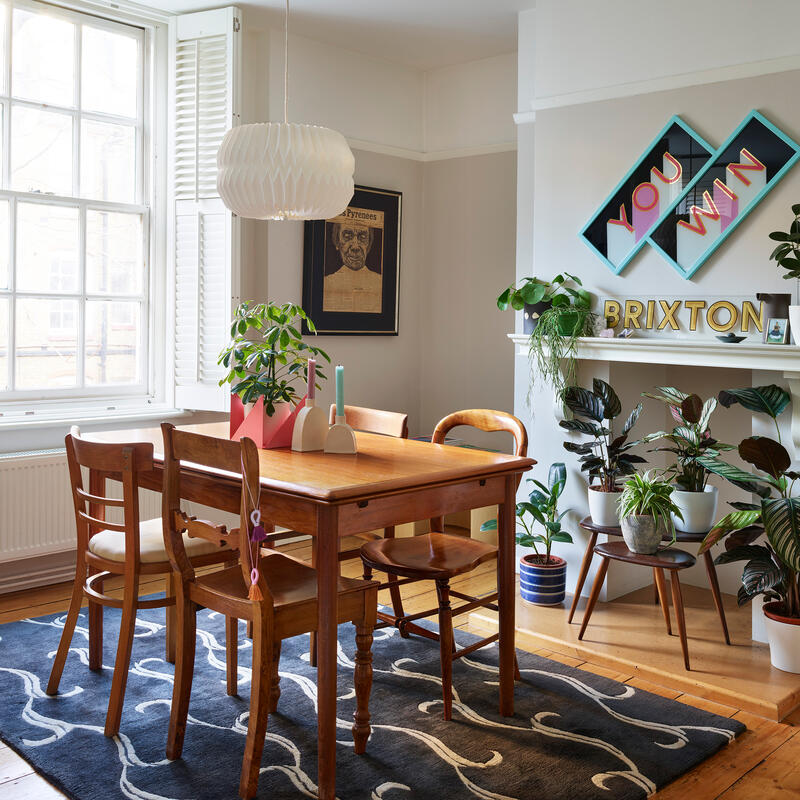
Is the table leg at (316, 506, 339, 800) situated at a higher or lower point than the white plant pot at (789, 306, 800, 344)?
lower

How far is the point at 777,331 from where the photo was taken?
3252 millimetres

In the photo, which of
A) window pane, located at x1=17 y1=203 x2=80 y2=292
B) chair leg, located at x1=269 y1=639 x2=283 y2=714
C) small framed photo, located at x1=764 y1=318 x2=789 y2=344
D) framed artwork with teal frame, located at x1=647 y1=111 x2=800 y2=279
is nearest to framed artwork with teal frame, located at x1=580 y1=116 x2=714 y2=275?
framed artwork with teal frame, located at x1=647 y1=111 x2=800 y2=279

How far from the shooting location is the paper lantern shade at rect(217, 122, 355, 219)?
282 centimetres

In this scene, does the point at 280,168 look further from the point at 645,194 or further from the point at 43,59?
the point at 43,59

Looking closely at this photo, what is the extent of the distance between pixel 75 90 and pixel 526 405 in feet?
8.78

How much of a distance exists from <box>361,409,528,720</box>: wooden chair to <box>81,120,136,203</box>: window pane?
2314 mm

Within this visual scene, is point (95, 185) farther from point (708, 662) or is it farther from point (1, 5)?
point (708, 662)

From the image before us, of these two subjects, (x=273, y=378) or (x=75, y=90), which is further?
(x=75, y=90)

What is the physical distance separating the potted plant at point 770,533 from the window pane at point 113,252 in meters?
2.99

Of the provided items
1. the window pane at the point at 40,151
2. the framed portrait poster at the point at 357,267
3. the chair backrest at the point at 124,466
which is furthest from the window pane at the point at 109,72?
the chair backrest at the point at 124,466

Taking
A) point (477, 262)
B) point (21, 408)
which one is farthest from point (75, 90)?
point (477, 262)

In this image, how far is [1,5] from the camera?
4.06 meters

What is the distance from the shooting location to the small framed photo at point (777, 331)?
3.23 meters

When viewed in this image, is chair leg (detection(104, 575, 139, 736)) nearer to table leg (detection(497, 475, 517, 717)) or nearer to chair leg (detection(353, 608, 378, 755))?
chair leg (detection(353, 608, 378, 755))
